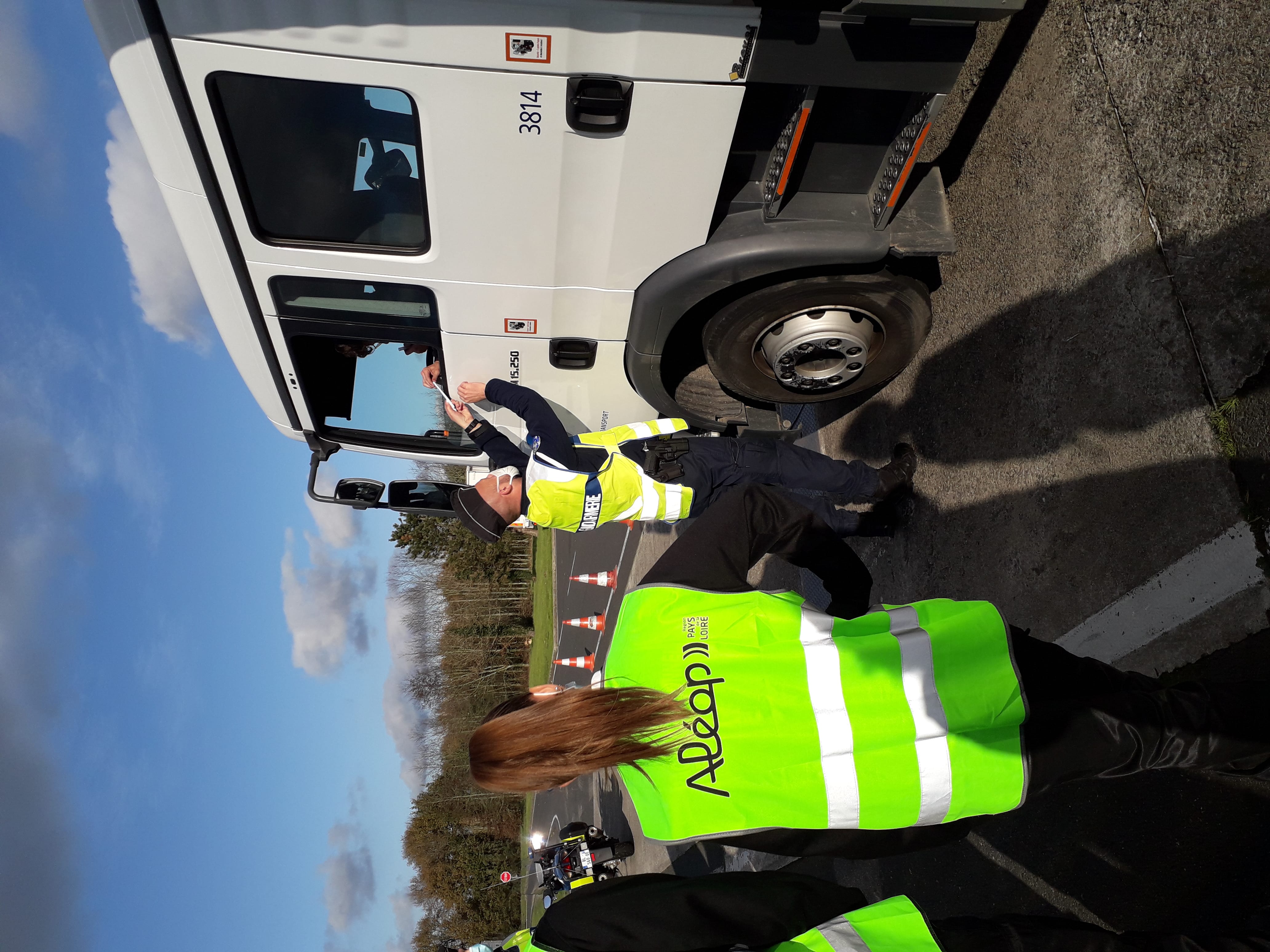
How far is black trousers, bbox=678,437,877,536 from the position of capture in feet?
12.7

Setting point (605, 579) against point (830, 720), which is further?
point (605, 579)

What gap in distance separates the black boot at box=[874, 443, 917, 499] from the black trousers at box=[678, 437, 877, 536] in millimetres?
38

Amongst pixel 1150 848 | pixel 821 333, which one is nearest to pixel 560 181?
pixel 821 333

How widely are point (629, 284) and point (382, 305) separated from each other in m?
1.17

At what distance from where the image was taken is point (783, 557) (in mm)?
2221

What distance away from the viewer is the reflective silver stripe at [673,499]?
151 inches

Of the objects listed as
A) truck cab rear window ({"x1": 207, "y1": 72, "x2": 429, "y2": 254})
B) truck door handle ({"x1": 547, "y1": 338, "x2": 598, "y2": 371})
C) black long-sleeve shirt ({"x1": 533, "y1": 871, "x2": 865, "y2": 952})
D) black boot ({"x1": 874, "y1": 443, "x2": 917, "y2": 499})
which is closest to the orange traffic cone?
black boot ({"x1": 874, "y1": 443, "x2": 917, "y2": 499})

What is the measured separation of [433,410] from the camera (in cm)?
435

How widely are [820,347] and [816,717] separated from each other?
2072 millimetres

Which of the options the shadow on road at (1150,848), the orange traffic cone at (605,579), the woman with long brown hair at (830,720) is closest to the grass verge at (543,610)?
the orange traffic cone at (605,579)

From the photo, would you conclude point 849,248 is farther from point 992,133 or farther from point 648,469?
point 648,469

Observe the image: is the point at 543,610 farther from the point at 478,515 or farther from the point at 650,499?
the point at 478,515

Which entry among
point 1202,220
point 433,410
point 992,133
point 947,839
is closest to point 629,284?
point 433,410

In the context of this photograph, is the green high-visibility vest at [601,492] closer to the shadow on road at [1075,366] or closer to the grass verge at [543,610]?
the shadow on road at [1075,366]
